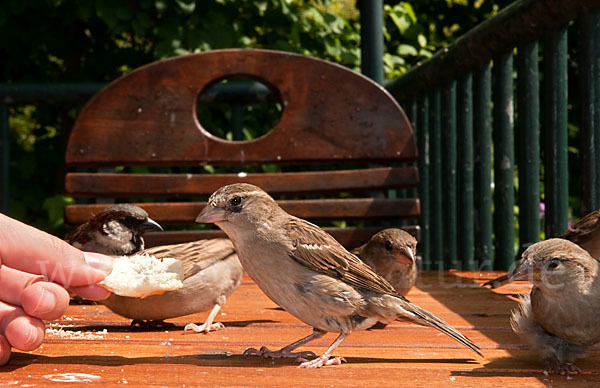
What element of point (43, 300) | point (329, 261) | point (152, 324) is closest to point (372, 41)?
point (152, 324)

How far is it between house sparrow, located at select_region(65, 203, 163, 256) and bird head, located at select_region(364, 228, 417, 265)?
0.84 m

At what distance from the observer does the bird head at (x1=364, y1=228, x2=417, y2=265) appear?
9.34ft

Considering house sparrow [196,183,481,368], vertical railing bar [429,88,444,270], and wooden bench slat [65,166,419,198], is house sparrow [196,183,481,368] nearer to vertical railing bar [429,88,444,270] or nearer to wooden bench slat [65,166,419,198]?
wooden bench slat [65,166,419,198]

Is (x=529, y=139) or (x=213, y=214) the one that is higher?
(x=529, y=139)

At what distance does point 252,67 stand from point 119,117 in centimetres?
63

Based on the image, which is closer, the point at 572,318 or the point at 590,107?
the point at 572,318

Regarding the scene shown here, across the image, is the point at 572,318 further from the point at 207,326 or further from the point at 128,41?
the point at 128,41

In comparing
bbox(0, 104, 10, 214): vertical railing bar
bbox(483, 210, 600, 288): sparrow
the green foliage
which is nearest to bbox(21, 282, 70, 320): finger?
bbox(483, 210, 600, 288): sparrow

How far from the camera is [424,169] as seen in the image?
4.23 meters

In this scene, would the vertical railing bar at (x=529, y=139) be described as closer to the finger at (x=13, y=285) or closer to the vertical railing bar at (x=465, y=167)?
the vertical railing bar at (x=465, y=167)

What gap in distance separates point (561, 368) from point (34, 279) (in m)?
1.18

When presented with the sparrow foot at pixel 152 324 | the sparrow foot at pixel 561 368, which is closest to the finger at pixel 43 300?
the sparrow foot at pixel 152 324

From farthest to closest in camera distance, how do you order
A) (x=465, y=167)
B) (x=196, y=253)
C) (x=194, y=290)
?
(x=465, y=167), (x=196, y=253), (x=194, y=290)

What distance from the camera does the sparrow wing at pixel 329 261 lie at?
2053mm
